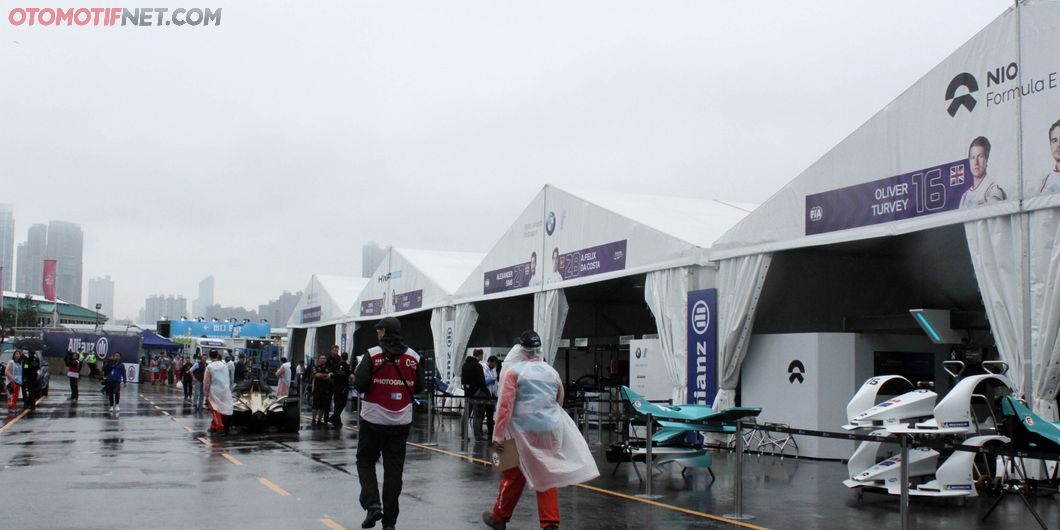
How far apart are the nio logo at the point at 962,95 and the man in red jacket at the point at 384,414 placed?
25.5 ft

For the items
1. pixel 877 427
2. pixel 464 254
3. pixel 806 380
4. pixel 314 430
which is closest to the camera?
pixel 877 427

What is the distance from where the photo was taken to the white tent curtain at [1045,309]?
10.3 m

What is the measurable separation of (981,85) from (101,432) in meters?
16.0

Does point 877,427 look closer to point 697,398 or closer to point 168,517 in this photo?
point 697,398

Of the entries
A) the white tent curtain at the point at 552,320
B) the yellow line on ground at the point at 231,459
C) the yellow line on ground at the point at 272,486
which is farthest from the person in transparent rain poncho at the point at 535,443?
the white tent curtain at the point at 552,320

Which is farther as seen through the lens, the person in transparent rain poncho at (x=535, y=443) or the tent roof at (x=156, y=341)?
the tent roof at (x=156, y=341)

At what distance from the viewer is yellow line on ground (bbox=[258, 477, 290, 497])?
10.0 m

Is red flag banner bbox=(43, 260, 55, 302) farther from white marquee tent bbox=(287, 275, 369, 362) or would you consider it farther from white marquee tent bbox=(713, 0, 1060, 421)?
white marquee tent bbox=(713, 0, 1060, 421)

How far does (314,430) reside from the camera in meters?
19.6

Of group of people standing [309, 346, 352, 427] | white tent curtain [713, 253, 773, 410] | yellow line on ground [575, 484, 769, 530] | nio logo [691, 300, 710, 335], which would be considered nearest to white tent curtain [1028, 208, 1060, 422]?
yellow line on ground [575, 484, 769, 530]

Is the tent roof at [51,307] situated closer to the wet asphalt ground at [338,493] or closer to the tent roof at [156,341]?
the tent roof at [156,341]

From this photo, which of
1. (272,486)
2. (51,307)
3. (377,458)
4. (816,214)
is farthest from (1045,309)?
(51,307)

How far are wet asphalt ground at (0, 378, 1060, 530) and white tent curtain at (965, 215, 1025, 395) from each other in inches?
65.2

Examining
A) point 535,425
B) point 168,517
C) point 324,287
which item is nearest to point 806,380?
point 535,425
